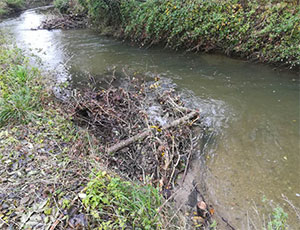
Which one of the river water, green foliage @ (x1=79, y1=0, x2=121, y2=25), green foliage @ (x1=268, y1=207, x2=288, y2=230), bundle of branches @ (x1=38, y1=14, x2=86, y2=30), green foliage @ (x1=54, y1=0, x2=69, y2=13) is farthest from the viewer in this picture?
green foliage @ (x1=54, y1=0, x2=69, y2=13)

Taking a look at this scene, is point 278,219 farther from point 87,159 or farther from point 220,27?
point 220,27

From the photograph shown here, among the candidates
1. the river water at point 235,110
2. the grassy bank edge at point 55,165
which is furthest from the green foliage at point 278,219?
the grassy bank edge at point 55,165

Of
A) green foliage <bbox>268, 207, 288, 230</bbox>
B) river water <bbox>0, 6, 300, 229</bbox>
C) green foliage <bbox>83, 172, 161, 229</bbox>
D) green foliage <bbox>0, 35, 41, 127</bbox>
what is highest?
green foliage <bbox>0, 35, 41, 127</bbox>

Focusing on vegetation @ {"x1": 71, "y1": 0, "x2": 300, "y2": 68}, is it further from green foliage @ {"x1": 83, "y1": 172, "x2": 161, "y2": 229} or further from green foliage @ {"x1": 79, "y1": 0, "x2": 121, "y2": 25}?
green foliage @ {"x1": 83, "y1": 172, "x2": 161, "y2": 229}

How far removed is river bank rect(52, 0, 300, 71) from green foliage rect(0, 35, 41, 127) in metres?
5.42

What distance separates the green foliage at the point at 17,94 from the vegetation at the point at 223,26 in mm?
5399

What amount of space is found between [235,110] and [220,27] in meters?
3.71

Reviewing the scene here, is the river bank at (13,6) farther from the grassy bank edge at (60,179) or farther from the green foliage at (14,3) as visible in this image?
the grassy bank edge at (60,179)

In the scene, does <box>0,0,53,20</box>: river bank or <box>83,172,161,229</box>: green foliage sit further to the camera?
<box>0,0,53,20</box>: river bank

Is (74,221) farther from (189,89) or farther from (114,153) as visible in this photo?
(189,89)

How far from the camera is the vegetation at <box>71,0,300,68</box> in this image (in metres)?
6.03

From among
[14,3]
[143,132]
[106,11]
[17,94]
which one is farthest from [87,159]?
[14,3]

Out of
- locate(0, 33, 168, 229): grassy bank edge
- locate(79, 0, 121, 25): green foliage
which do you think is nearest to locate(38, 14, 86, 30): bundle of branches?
locate(79, 0, 121, 25): green foliage

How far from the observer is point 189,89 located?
5754 millimetres
